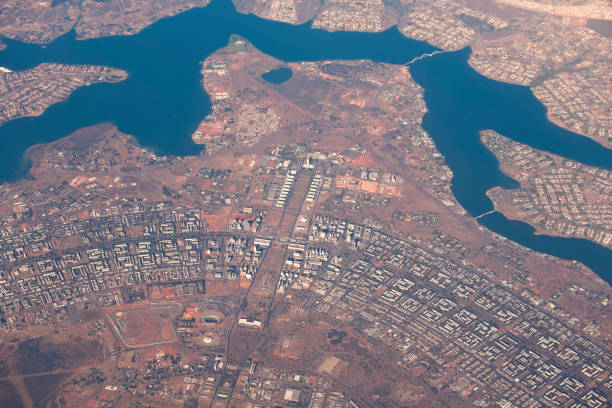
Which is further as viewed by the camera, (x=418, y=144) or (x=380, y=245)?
(x=418, y=144)

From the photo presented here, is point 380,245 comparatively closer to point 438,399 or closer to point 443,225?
point 443,225

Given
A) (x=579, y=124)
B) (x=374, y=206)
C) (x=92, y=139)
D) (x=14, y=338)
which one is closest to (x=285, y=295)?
(x=374, y=206)

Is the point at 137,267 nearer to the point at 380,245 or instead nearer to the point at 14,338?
the point at 14,338

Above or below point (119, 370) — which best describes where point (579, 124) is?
above

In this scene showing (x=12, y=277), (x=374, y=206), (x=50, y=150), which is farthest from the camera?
(x=50, y=150)

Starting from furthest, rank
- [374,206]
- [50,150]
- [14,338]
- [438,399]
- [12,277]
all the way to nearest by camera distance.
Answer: [50,150]
[374,206]
[12,277]
[14,338]
[438,399]

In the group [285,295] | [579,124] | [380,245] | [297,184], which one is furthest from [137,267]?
[579,124]
